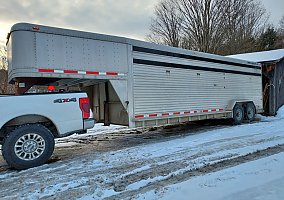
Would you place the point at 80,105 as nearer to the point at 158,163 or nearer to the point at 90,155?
the point at 90,155

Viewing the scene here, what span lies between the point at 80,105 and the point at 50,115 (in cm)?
74

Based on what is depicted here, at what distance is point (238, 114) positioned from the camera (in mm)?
11898

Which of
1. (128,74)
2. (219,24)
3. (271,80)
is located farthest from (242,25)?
(128,74)

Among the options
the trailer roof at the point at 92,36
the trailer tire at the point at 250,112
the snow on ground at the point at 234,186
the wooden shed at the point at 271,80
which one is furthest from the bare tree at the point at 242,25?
the snow on ground at the point at 234,186

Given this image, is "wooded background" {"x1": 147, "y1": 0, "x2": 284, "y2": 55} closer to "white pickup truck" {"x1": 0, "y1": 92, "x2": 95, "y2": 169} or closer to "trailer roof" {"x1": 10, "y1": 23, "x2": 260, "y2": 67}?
"trailer roof" {"x1": 10, "y1": 23, "x2": 260, "y2": 67}

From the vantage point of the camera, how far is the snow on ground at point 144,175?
4.03 metres

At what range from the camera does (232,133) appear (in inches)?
361

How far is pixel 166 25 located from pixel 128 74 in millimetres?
32102

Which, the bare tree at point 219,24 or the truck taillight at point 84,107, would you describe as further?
the bare tree at point 219,24

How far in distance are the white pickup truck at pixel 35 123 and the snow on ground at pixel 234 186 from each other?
2918mm

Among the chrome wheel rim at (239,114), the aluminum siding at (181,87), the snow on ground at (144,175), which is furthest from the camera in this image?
the chrome wheel rim at (239,114)

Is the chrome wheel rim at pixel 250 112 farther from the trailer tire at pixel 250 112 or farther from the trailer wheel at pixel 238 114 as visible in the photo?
the trailer wheel at pixel 238 114

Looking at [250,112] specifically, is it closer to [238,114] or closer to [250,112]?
[250,112]

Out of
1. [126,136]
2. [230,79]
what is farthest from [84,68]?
[230,79]
